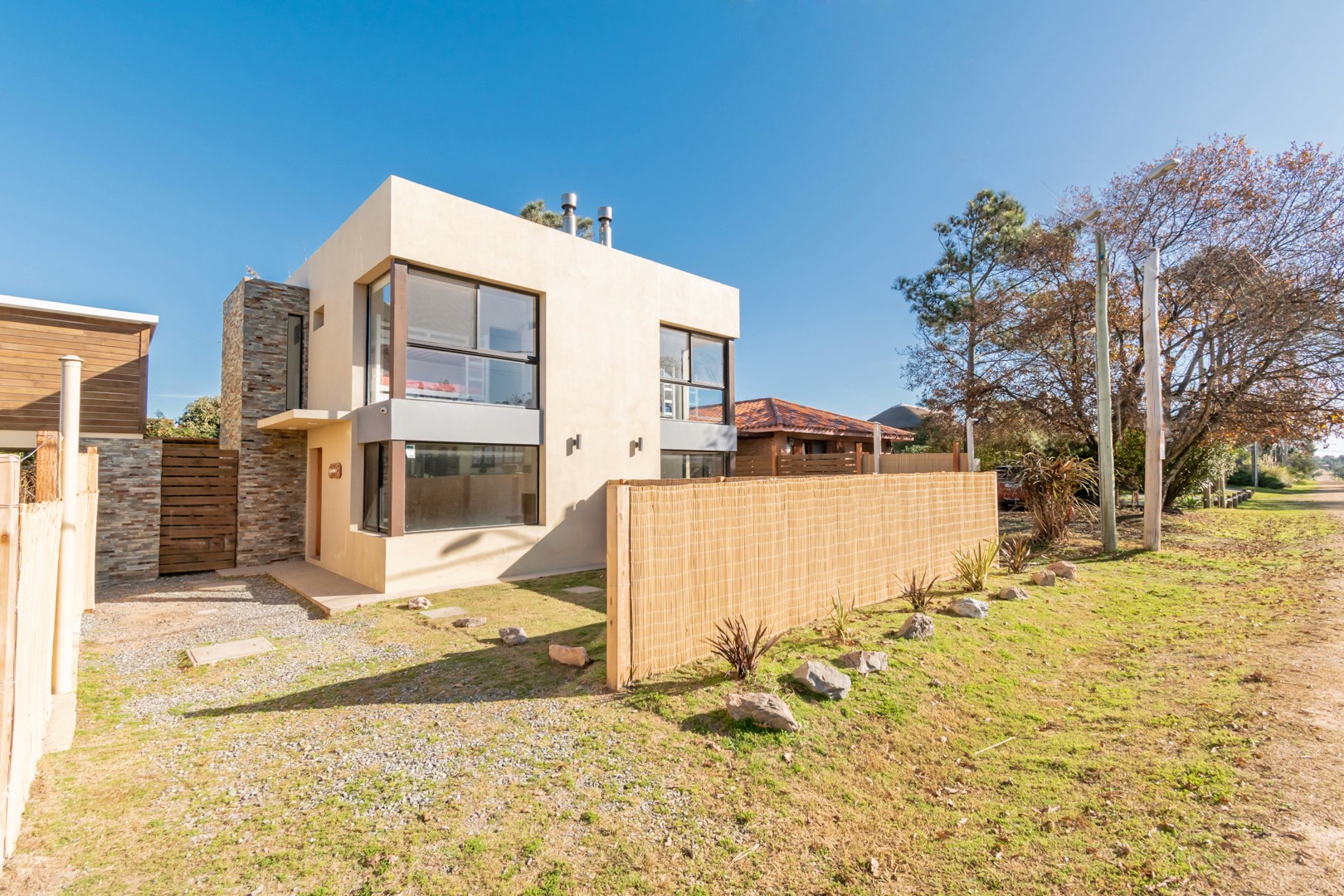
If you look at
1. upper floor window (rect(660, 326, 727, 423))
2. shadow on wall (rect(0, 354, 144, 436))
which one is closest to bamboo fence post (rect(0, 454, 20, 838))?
shadow on wall (rect(0, 354, 144, 436))

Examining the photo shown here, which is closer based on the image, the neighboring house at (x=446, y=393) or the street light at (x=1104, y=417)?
the neighboring house at (x=446, y=393)

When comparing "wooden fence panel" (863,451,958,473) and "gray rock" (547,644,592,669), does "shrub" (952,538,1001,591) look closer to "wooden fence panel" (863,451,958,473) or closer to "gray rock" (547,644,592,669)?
"gray rock" (547,644,592,669)

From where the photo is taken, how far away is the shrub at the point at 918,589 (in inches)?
266

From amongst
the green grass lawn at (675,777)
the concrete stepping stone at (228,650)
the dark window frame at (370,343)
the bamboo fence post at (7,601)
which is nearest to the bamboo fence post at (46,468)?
the green grass lawn at (675,777)

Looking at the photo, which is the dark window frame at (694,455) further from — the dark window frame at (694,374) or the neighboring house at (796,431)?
the neighboring house at (796,431)

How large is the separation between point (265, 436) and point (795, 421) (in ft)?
50.2

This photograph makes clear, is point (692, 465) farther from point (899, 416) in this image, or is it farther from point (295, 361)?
point (899, 416)

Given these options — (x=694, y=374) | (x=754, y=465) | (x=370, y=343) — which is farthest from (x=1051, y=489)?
(x=370, y=343)

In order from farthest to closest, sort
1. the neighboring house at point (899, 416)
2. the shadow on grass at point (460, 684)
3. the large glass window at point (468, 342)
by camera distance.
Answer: the neighboring house at point (899, 416) → the large glass window at point (468, 342) → the shadow on grass at point (460, 684)

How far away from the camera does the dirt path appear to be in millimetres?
2535

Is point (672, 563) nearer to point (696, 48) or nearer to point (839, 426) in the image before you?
point (696, 48)

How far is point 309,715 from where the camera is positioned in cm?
420

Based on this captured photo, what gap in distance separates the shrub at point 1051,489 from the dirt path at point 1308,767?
217 inches

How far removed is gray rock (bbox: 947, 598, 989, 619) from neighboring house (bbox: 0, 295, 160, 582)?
13345 millimetres
